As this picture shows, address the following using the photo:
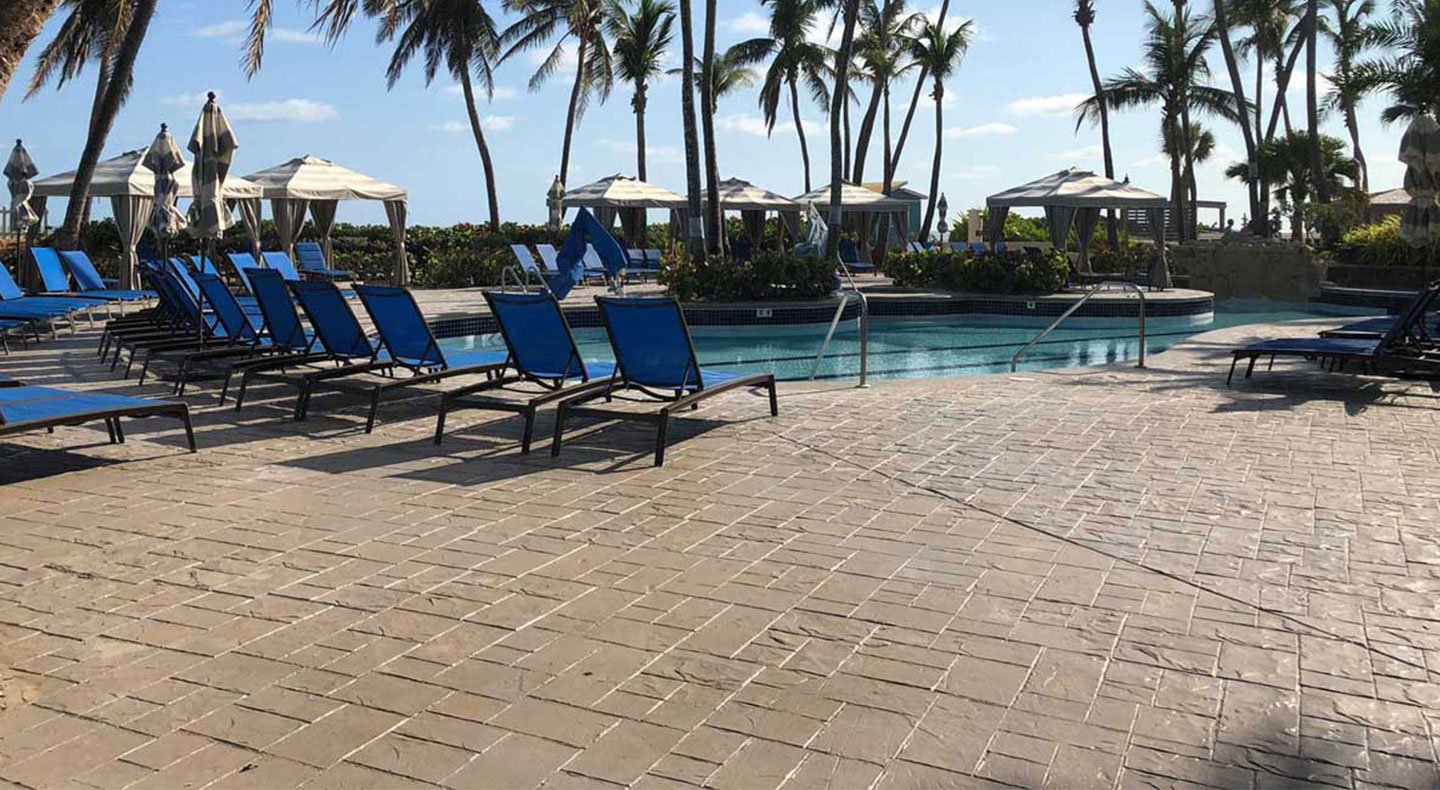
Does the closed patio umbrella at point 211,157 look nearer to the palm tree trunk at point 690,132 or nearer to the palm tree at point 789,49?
the palm tree trunk at point 690,132

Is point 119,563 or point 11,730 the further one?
point 119,563

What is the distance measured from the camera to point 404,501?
213 inches

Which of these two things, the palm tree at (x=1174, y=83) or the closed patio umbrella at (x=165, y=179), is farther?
the palm tree at (x=1174, y=83)

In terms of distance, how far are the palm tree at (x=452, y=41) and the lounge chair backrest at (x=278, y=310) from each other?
22071mm

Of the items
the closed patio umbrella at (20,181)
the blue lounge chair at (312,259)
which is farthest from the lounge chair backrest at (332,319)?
the blue lounge chair at (312,259)

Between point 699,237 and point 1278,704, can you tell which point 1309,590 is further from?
point 699,237

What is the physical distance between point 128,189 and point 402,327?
11.6m

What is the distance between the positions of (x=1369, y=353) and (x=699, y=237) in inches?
550

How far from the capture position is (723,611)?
3920 millimetres

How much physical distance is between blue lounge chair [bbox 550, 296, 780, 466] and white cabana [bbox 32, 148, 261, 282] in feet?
39.6

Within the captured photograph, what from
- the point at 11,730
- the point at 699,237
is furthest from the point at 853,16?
the point at 11,730

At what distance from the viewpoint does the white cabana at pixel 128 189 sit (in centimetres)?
1716

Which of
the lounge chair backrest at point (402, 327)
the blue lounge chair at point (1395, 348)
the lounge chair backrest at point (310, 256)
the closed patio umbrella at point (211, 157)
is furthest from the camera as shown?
the lounge chair backrest at point (310, 256)

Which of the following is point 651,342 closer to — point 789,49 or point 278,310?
point 278,310
